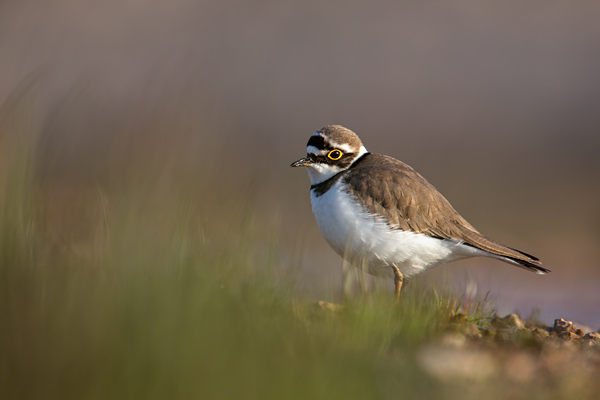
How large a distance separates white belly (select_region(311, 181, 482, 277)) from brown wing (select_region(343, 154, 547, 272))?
0.10 meters

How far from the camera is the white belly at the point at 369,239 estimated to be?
7.09 m

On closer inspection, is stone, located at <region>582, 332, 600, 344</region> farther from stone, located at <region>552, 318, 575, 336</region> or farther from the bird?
the bird

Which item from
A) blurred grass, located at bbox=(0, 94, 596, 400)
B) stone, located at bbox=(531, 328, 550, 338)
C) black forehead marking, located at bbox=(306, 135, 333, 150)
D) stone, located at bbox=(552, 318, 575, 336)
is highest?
black forehead marking, located at bbox=(306, 135, 333, 150)

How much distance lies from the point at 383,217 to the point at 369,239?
332mm

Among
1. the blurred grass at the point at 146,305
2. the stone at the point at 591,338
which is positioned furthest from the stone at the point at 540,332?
the blurred grass at the point at 146,305

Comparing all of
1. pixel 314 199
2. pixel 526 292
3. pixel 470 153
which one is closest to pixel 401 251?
pixel 314 199

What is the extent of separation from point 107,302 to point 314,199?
4205mm

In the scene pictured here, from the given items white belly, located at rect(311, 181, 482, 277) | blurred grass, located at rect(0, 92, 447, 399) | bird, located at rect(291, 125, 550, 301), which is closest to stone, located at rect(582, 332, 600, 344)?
bird, located at rect(291, 125, 550, 301)

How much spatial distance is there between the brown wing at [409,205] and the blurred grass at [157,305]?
8.16 feet

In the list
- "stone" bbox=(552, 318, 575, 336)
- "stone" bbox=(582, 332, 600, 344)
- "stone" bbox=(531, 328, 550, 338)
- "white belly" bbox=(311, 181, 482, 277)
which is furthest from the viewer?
"white belly" bbox=(311, 181, 482, 277)

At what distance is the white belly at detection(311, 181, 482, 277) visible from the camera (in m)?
7.09

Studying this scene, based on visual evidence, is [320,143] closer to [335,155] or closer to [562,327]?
[335,155]

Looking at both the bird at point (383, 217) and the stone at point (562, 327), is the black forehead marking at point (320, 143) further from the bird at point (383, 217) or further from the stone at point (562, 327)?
the stone at point (562, 327)

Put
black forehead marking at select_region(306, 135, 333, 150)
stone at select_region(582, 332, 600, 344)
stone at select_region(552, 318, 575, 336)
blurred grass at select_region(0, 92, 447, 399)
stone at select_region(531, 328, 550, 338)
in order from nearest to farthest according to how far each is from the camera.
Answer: blurred grass at select_region(0, 92, 447, 399)
stone at select_region(582, 332, 600, 344)
stone at select_region(531, 328, 550, 338)
stone at select_region(552, 318, 575, 336)
black forehead marking at select_region(306, 135, 333, 150)
